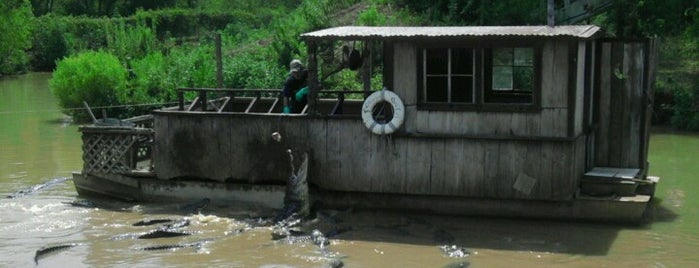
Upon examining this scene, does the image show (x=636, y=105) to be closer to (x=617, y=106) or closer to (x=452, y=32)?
(x=617, y=106)

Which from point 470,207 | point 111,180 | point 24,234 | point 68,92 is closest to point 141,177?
point 111,180

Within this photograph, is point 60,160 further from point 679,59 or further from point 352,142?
point 679,59

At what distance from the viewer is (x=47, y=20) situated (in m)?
56.5

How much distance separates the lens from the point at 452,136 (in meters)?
12.7

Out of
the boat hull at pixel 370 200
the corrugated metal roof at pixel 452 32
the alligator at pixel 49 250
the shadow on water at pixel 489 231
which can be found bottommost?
the alligator at pixel 49 250

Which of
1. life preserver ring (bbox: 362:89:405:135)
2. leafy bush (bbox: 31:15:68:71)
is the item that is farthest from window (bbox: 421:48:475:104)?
leafy bush (bbox: 31:15:68:71)

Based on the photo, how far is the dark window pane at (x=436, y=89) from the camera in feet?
41.5

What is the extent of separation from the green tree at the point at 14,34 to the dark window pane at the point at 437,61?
1585 inches

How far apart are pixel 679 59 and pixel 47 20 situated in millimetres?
42656

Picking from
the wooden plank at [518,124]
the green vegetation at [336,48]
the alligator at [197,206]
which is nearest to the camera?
the wooden plank at [518,124]

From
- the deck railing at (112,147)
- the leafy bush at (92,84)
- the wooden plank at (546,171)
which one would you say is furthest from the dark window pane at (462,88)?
the leafy bush at (92,84)

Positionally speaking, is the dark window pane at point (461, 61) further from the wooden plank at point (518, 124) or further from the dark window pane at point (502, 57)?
the wooden plank at point (518, 124)

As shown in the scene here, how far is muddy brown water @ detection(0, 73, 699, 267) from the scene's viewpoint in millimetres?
11320

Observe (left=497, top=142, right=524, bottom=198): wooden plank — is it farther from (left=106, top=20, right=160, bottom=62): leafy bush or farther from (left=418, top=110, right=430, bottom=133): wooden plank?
(left=106, top=20, right=160, bottom=62): leafy bush
